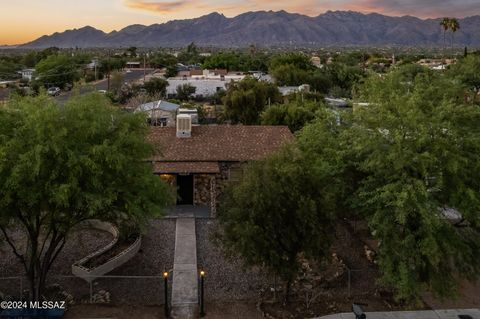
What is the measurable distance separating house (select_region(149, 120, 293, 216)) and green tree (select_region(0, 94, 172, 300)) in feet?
29.8

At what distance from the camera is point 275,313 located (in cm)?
1680

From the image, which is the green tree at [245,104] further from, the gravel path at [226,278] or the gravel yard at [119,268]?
the gravel path at [226,278]

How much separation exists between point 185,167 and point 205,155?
146cm

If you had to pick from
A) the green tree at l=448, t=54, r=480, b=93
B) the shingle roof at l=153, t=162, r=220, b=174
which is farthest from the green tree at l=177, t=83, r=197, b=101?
the shingle roof at l=153, t=162, r=220, b=174

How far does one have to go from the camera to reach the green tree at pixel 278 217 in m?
16.0

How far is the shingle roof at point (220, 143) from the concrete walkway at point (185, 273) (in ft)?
12.0

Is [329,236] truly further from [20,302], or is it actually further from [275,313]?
[20,302]

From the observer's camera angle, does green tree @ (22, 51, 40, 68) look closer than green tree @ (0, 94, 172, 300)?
No

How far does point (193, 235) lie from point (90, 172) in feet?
29.9

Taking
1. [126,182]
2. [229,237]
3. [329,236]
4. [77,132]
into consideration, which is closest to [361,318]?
[329,236]

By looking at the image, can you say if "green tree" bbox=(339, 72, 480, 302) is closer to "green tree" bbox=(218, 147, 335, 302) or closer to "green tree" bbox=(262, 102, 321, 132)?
"green tree" bbox=(218, 147, 335, 302)

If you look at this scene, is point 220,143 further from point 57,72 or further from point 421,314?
point 57,72

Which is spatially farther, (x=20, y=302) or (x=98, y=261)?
(x=98, y=261)

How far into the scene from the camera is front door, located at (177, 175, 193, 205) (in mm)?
27391
